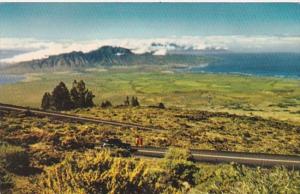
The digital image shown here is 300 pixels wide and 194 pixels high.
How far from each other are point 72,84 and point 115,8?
303 inches

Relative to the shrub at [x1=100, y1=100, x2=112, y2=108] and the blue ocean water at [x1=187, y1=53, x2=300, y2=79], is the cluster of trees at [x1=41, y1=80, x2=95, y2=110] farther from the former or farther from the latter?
the blue ocean water at [x1=187, y1=53, x2=300, y2=79]

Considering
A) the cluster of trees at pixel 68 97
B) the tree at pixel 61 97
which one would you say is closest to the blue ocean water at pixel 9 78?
the cluster of trees at pixel 68 97

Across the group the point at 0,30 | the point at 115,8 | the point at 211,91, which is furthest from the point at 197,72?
the point at 0,30

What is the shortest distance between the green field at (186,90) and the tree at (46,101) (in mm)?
446

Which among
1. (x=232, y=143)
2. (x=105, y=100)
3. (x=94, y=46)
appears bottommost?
(x=232, y=143)

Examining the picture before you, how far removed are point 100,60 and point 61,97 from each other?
533 centimetres

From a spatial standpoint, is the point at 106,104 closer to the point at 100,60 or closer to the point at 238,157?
the point at 100,60

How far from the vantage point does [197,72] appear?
46312 millimetres

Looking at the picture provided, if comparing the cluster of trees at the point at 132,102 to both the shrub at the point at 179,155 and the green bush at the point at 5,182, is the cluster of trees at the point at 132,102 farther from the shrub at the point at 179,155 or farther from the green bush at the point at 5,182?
the green bush at the point at 5,182

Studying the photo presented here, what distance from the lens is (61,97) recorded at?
4050 cm

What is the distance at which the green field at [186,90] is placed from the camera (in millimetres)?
40969

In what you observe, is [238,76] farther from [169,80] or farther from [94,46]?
[94,46]

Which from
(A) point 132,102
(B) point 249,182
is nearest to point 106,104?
(A) point 132,102

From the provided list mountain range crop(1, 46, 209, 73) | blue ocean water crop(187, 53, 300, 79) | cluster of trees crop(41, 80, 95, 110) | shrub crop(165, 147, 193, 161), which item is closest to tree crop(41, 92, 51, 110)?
cluster of trees crop(41, 80, 95, 110)
